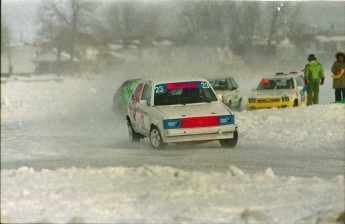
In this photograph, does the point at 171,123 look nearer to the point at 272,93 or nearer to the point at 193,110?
the point at 193,110

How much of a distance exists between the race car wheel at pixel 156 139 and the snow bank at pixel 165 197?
389cm

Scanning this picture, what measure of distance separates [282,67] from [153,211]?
20.7m

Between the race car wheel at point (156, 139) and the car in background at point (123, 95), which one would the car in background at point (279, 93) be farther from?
the race car wheel at point (156, 139)

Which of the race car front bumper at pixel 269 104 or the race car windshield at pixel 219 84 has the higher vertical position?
the race car windshield at pixel 219 84

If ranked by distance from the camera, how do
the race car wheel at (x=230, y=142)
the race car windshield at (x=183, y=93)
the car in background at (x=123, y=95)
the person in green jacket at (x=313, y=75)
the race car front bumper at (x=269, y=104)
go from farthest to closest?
the race car front bumper at (x=269, y=104) → the person in green jacket at (x=313, y=75) → the car in background at (x=123, y=95) → the race car windshield at (x=183, y=93) → the race car wheel at (x=230, y=142)

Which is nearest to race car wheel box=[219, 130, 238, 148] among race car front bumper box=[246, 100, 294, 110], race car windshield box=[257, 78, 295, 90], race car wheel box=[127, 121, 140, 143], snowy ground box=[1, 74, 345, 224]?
snowy ground box=[1, 74, 345, 224]

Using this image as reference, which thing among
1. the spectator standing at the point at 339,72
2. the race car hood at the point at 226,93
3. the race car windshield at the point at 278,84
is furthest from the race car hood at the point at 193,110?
the race car hood at the point at 226,93

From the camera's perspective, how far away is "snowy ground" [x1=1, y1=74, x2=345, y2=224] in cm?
735

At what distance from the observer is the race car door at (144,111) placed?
13.4m

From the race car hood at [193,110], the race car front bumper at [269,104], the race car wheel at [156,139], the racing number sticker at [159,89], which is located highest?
the racing number sticker at [159,89]

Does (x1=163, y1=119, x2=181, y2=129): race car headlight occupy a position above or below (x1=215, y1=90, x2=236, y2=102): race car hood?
above

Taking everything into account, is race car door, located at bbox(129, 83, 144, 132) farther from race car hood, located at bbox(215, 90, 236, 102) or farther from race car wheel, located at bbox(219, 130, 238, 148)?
race car hood, located at bbox(215, 90, 236, 102)

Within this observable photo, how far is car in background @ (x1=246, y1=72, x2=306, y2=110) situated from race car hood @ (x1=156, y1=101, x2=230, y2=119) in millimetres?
7528

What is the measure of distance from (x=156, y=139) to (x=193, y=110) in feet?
2.71
